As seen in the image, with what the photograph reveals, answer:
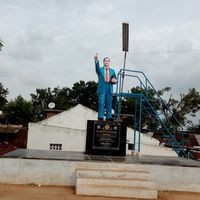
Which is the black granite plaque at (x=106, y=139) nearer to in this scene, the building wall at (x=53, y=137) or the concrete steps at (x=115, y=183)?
the concrete steps at (x=115, y=183)

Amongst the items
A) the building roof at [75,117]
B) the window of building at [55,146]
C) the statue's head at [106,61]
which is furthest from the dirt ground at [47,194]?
the building roof at [75,117]

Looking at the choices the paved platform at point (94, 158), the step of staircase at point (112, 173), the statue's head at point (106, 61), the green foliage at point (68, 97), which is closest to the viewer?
the step of staircase at point (112, 173)

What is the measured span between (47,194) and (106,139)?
418cm

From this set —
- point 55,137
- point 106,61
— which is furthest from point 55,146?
point 106,61

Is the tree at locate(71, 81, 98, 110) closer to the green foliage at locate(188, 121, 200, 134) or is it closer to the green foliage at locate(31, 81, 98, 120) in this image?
the green foliage at locate(31, 81, 98, 120)

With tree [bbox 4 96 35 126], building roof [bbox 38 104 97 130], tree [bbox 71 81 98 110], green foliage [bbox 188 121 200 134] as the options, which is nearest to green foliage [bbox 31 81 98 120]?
tree [bbox 71 81 98 110]

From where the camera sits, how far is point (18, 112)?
51531 mm

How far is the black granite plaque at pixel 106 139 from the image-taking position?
12.2 metres

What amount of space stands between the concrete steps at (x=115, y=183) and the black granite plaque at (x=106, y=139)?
2.78 metres

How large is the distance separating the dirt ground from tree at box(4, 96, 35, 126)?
43.1 meters

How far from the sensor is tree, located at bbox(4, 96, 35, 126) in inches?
2018

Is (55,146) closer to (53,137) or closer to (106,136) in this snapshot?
(53,137)

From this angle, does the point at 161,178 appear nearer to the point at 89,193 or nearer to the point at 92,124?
the point at 89,193

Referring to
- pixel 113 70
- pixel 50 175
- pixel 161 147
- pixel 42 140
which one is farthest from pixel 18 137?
pixel 50 175
